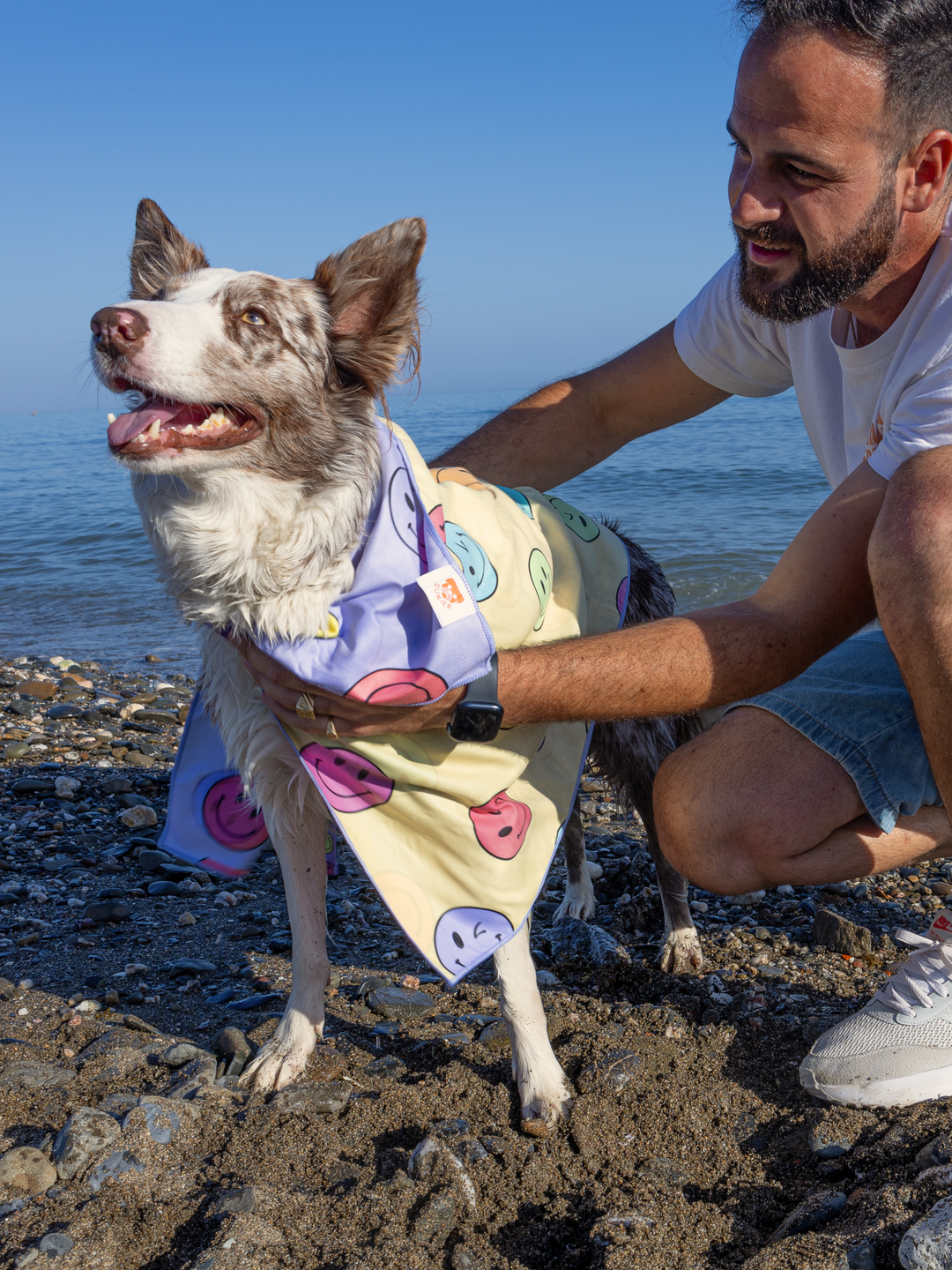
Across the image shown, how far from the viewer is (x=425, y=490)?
2594 millimetres

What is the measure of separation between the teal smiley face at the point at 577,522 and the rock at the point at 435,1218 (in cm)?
199

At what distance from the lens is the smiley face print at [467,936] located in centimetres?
261

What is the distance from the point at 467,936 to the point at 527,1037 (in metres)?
0.31

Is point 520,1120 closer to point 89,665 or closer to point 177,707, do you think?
point 177,707

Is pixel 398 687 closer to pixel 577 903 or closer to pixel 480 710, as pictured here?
pixel 480 710

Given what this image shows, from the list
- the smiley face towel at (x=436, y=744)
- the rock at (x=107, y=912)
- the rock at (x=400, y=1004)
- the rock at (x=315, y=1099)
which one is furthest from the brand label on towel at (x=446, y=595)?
the rock at (x=107, y=912)

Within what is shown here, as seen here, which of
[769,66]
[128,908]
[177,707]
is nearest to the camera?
[769,66]

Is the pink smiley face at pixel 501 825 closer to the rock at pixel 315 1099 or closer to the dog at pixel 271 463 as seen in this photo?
the dog at pixel 271 463

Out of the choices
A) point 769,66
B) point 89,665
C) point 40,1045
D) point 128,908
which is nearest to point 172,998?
point 40,1045

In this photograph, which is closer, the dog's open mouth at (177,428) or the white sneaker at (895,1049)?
the dog's open mouth at (177,428)

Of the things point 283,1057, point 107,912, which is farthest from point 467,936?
point 107,912

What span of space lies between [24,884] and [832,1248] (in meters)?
3.21

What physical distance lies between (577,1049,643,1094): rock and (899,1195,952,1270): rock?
0.87 meters

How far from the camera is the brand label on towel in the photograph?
2367mm
